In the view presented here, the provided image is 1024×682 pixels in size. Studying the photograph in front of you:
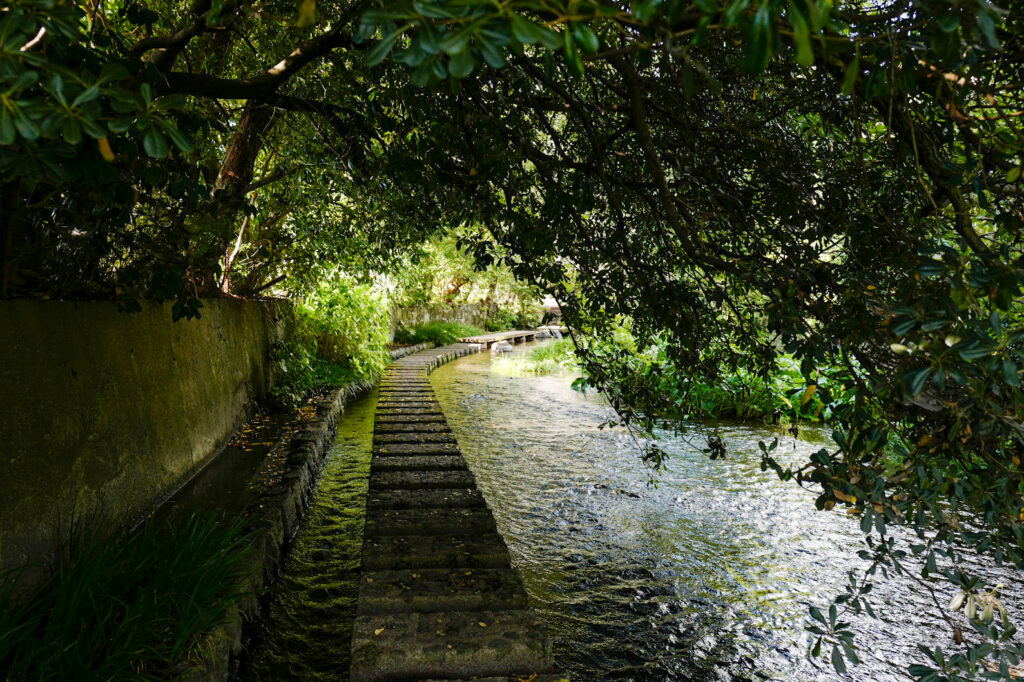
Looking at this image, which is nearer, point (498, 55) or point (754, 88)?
point (498, 55)

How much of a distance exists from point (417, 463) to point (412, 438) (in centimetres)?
88

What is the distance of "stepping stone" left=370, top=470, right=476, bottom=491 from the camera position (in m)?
4.34

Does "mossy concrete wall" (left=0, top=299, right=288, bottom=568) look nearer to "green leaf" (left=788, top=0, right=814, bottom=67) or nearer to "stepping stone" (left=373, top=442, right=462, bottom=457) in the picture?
"stepping stone" (left=373, top=442, right=462, bottom=457)

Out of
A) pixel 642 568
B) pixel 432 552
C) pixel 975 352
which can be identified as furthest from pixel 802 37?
pixel 642 568

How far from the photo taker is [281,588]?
3486 millimetres

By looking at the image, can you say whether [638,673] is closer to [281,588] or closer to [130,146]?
[281,588]

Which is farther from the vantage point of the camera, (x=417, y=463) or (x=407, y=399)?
(x=407, y=399)

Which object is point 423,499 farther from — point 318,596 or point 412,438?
point 412,438

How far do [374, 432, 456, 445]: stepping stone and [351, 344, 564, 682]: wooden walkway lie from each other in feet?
2.18

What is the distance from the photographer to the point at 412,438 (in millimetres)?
5738

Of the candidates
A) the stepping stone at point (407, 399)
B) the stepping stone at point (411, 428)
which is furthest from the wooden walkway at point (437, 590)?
the stepping stone at point (407, 399)

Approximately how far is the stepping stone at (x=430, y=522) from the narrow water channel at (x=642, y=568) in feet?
1.36

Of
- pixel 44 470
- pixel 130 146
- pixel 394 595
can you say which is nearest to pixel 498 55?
pixel 130 146

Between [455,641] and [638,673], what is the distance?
1219mm
